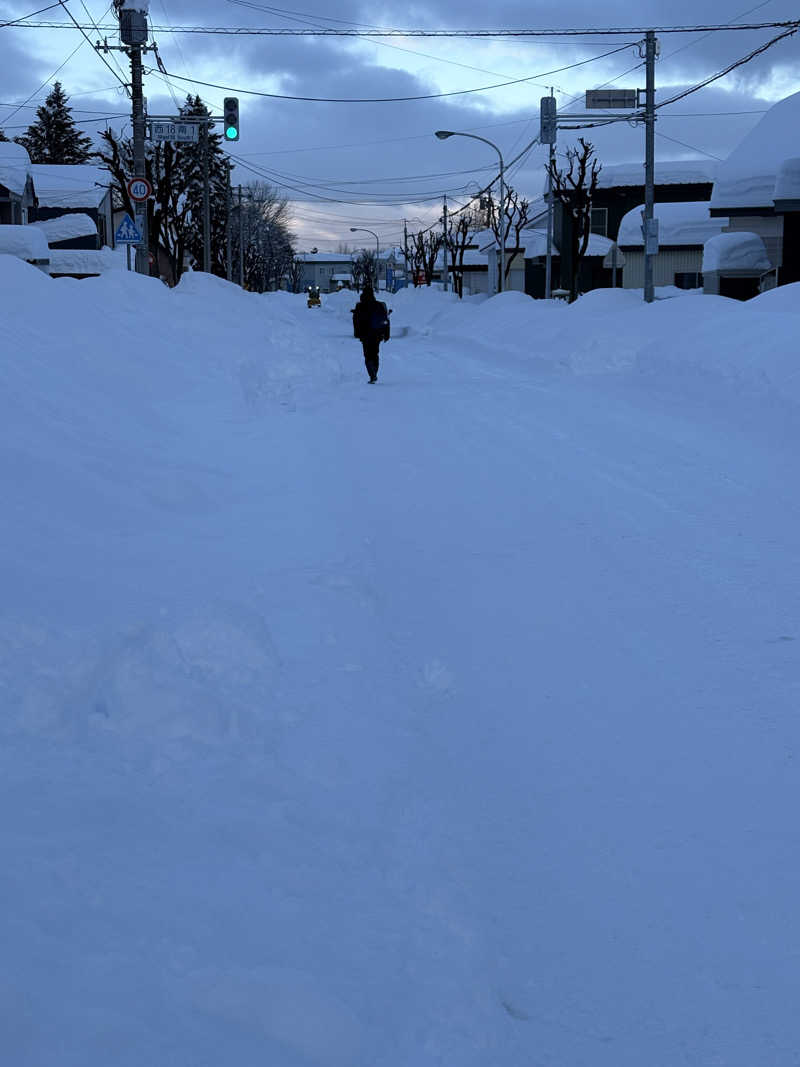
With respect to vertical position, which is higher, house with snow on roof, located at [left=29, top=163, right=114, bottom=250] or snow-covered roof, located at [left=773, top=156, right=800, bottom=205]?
house with snow on roof, located at [left=29, top=163, right=114, bottom=250]

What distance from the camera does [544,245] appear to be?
66.5 meters

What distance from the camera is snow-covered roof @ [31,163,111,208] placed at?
216 feet

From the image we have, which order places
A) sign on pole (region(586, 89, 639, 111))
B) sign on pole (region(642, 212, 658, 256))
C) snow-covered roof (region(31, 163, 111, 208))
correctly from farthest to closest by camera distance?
snow-covered roof (region(31, 163, 111, 208))
sign on pole (region(586, 89, 639, 111))
sign on pole (region(642, 212, 658, 256))

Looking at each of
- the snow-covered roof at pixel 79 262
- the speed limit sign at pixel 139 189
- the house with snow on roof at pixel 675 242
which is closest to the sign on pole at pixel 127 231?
the speed limit sign at pixel 139 189

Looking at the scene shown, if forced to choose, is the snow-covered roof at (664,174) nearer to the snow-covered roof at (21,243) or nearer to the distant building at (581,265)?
the distant building at (581,265)

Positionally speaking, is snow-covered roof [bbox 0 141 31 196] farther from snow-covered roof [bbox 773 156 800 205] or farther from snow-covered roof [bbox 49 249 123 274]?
snow-covered roof [bbox 773 156 800 205]

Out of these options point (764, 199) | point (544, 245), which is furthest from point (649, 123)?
point (544, 245)

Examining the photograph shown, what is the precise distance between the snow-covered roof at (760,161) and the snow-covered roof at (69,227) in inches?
1515

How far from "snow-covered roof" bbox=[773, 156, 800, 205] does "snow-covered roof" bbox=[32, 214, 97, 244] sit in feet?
138

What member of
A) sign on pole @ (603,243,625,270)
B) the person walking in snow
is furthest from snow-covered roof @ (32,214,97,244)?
the person walking in snow

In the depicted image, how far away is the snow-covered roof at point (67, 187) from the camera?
6588 cm

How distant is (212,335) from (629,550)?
17.7 meters

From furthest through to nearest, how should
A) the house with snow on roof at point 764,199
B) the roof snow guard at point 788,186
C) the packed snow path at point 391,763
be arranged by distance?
1. the house with snow on roof at point 764,199
2. the roof snow guard at point 788,186
3. the packed snow path at point 391,763

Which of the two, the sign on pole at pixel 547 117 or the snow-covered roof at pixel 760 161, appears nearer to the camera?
the snow-covered roof at pixel 760 161
